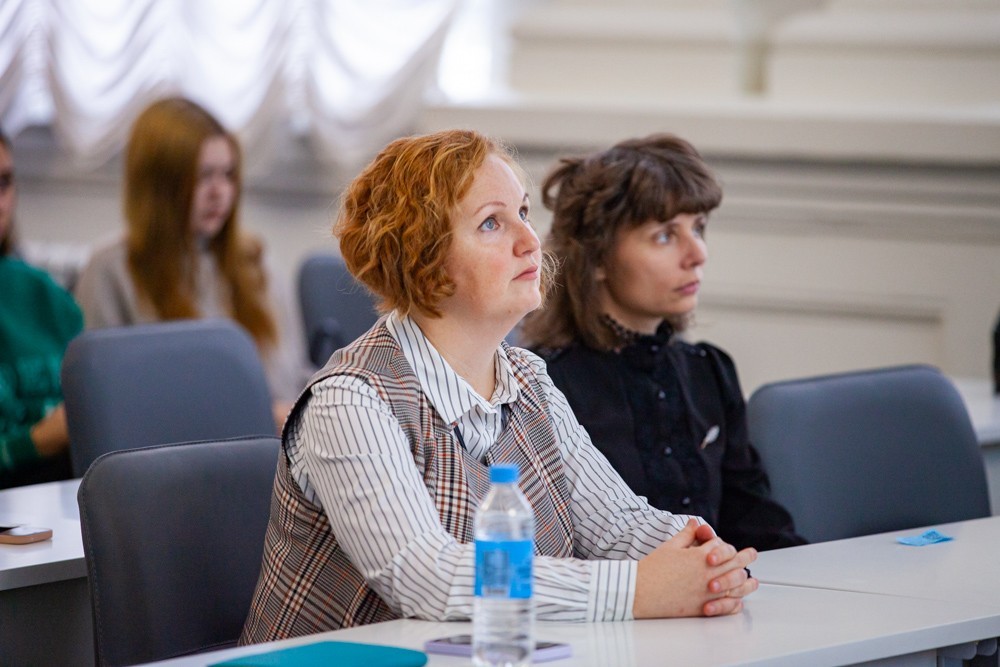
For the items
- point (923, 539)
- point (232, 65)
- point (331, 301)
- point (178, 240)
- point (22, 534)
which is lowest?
point (923, 539)

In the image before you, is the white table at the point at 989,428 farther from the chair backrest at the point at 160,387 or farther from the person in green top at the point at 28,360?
the person in green top at the point at 28,360

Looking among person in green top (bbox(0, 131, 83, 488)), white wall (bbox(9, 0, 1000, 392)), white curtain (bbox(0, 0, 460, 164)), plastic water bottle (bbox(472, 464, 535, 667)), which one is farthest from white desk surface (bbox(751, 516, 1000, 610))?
white curtain (bbox(0, 0, 460, 164))

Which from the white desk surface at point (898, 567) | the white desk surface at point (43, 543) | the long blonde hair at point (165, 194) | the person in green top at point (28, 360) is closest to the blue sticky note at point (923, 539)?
the white desk surface at point (898, 567)

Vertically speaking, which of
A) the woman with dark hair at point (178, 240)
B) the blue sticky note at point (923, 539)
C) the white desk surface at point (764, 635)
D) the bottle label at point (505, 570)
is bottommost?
the blue sticky note at point (923, 539)

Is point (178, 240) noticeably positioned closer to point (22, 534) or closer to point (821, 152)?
point (821, 152)

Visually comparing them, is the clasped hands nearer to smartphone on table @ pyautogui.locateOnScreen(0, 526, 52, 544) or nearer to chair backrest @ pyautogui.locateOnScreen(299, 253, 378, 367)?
smartphone on table @ pyautogui.locateOnScreen(0, 526, 52, 544)

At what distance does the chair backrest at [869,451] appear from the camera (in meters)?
2.50

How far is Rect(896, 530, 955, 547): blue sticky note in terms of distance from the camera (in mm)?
2211

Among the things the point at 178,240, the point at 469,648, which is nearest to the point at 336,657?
the point at 469,648

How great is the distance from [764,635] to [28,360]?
229 centimetres

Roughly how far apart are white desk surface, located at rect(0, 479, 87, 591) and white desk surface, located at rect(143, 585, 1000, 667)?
56cm

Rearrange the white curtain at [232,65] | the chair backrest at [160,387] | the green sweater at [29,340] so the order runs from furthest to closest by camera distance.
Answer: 1. the white curtain at [232,65]
2. the green sweater at [29,340]
3. the chair backrest at [160,387]

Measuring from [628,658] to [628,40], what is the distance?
127 inches

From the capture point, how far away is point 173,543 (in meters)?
2.00
